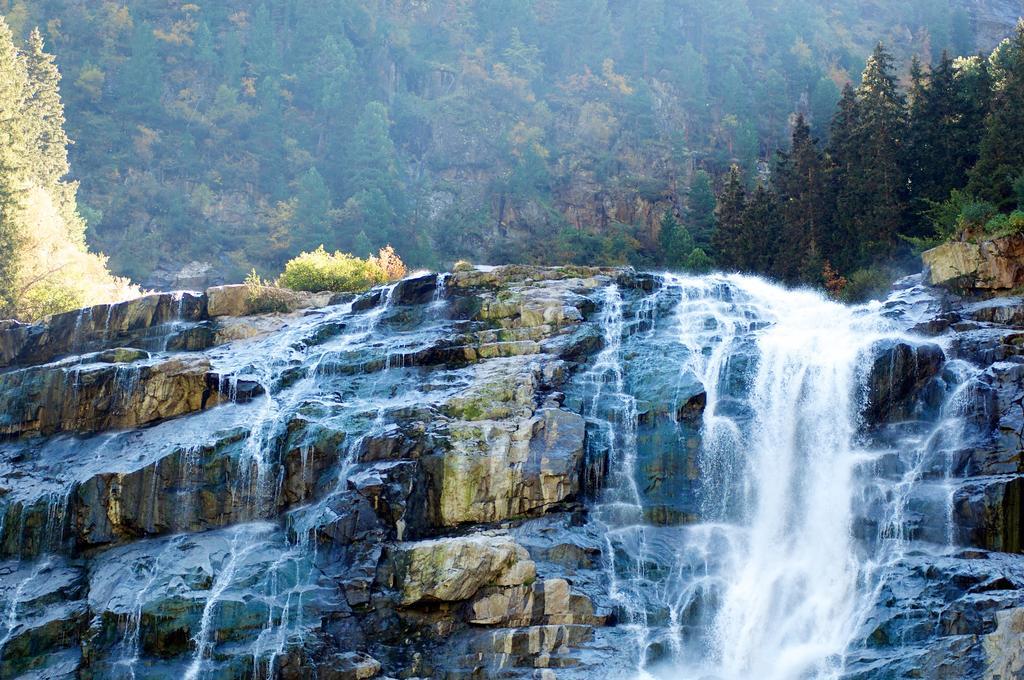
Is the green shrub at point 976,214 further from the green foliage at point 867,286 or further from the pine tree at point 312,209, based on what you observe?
the pine tree at point 312,209

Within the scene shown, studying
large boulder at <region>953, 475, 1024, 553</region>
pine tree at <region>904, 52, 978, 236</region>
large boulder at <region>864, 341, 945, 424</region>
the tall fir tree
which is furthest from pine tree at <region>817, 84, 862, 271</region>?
large boulder at <region>953, 475, 1024, 553</region>

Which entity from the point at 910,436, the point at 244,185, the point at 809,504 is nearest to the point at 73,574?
the point at 809,504

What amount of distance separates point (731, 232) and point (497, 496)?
2538 centimetres

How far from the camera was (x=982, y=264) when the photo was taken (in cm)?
3044

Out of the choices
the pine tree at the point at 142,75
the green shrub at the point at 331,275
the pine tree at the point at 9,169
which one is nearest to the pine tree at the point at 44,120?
the pine tree at the point at 9,169

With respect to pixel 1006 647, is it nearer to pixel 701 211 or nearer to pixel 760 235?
pixel 760 235

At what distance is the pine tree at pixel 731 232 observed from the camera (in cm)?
4638

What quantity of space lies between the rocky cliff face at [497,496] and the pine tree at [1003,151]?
26.0 ft

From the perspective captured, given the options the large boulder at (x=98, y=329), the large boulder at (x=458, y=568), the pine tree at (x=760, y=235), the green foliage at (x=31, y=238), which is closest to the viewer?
the large boulder at (x=458, y=568)

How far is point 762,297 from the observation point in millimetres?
36219

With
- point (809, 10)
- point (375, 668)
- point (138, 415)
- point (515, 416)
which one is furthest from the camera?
point (809, 10)

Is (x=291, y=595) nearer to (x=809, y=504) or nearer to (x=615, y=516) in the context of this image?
(x=615, y=516)

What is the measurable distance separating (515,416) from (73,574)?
12.5 m

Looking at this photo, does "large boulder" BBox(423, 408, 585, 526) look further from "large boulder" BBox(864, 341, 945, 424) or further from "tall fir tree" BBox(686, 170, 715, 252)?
"tall fir tree" BBox(686, 170, 715, 252)
